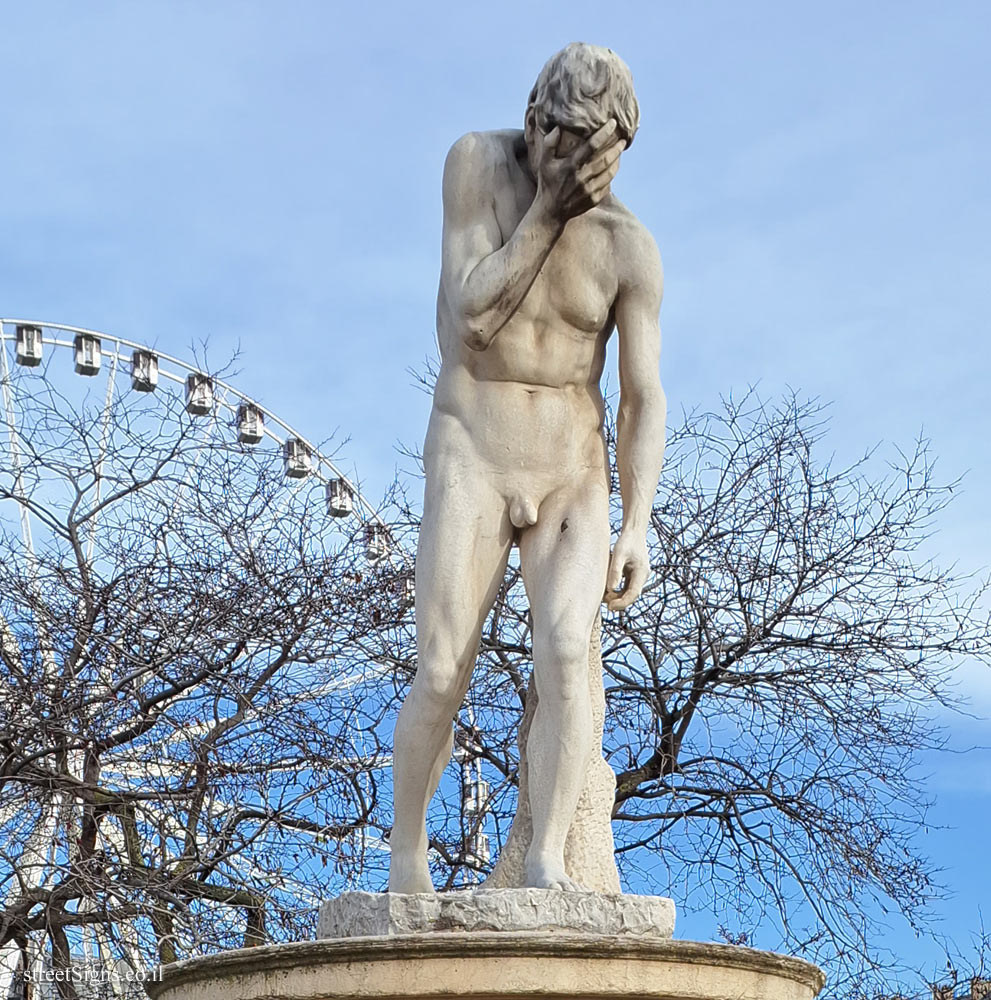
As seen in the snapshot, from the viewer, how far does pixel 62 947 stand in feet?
→ 33.7

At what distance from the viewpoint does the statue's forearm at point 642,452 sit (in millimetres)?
5703

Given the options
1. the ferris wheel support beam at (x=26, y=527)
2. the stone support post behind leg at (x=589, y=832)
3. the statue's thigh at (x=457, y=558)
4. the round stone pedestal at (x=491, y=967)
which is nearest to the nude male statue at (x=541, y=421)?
the statue's thigh at (x=457, y=558)

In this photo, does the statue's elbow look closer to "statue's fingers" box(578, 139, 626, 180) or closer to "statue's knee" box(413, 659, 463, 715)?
"statue's fingers" box(578, 139, 626, 180)

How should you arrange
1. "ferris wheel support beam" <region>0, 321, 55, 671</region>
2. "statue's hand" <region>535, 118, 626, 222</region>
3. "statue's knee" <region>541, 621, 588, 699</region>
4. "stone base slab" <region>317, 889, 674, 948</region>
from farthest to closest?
"ferris wheel support beam" <region>0, 321, 55, 671</region>
"statue's hand" <region>535, 118, 626, 222</region>
"statue's knee" <region>541, 621, 588, 699</region>
"stone base slab" <region>317, 889, 674, 948</region>

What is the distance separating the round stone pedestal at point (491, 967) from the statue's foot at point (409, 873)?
73 cm

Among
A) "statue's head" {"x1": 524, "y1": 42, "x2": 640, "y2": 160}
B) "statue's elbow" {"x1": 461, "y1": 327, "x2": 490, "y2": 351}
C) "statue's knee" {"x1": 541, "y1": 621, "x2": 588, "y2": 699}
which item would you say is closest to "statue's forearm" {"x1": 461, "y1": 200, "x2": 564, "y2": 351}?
"statue's elbow" {"x1": 461, "y1": 327, "x2": 490, "y2": 351}

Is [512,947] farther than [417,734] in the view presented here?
No

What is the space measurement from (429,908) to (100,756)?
672 centimetres

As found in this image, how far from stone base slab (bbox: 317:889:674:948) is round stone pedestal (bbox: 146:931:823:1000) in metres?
0.21

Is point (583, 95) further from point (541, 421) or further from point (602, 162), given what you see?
point (541, 421)

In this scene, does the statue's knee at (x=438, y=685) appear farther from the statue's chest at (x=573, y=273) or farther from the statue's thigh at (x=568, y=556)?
the statue's chest at (x=573, y=273)

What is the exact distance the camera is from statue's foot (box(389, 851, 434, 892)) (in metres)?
5.42

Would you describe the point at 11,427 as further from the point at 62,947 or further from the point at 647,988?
the point at 647,988

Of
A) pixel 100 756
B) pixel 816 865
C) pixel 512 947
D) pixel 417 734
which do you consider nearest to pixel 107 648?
pixel 100 756
